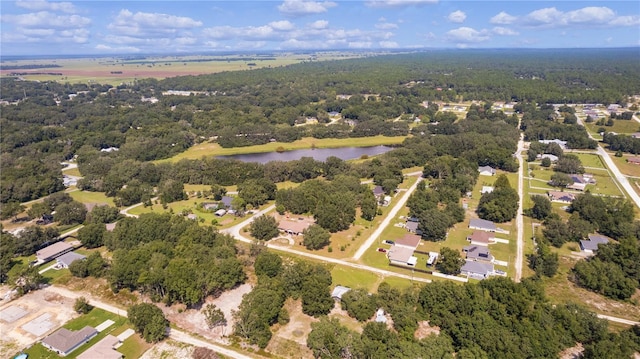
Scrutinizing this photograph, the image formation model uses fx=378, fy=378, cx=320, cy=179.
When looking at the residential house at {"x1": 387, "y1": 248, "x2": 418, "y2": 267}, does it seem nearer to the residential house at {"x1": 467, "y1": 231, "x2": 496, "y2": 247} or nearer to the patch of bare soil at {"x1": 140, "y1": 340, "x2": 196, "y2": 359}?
the residential house at {"x1": 467, "y1": 231, "x2": 496, "y2": 247}

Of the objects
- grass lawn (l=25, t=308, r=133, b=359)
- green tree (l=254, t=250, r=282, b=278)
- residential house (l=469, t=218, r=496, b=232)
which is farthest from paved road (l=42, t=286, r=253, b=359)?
residential house (l=469, t=218, r=496, b=232)

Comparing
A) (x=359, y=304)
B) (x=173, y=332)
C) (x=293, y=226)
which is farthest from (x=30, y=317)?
(x=359, y=304)

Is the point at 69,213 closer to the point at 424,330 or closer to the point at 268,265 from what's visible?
the point at 268,265

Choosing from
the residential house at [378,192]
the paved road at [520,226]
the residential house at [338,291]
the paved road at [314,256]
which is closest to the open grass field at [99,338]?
the residential house at [338,291]

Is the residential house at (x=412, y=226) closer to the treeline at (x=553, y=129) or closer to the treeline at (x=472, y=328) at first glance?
the treeline at (x=472, y=328)

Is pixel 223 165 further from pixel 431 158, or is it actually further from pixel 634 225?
pixel 634 225
